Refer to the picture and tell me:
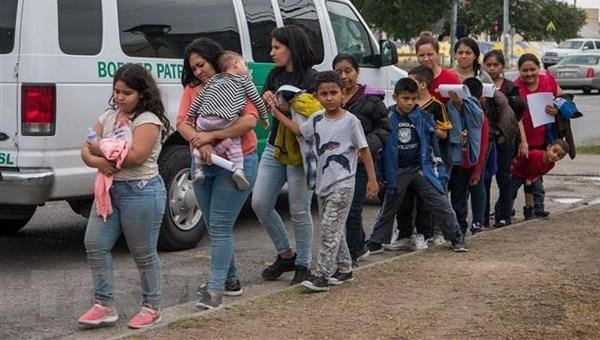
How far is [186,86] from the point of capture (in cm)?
641

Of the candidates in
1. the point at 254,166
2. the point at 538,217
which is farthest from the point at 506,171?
the point at 254,166

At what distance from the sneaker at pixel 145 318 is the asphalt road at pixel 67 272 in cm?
11

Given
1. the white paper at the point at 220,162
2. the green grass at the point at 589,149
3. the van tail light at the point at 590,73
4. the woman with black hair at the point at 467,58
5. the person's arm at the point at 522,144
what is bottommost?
the green grass at the point at 589,149

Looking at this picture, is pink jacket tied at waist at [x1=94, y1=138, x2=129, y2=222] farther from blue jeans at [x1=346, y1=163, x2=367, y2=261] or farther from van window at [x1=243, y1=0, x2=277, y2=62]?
van window at [x1=243, y1=0, x2=277, y2=62]

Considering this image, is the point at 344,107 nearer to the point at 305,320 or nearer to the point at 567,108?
the point at 305,320

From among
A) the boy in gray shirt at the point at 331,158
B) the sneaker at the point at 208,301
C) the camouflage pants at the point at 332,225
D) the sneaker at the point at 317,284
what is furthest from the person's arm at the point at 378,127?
the sneaker at the point at 208,301

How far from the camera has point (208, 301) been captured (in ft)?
20.0

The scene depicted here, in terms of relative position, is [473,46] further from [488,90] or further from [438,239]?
[438,239]

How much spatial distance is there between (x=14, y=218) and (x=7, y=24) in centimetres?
168

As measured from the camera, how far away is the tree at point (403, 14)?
42.9 m

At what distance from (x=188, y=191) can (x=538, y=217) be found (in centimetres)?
337

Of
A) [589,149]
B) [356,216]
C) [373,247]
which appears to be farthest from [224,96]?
[589,149]

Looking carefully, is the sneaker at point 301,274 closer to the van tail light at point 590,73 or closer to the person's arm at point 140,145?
the person's arm at point 140,145

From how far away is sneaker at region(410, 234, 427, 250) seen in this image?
26.6ft
